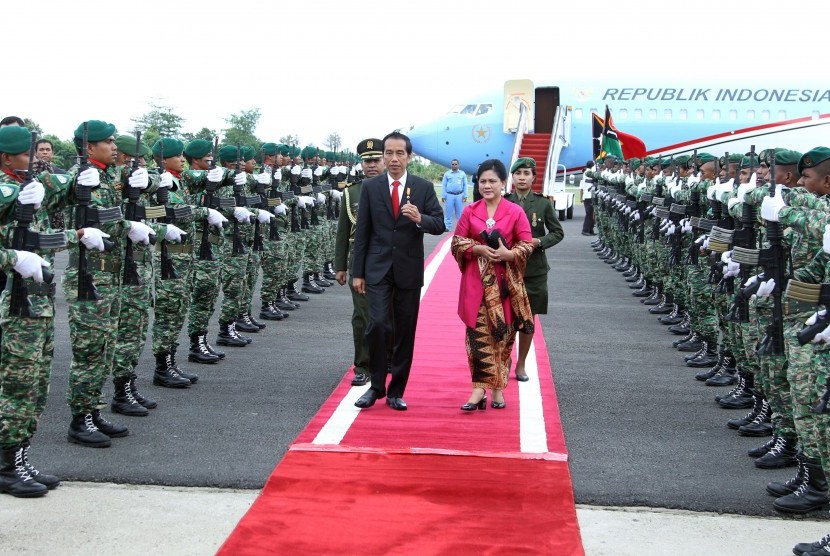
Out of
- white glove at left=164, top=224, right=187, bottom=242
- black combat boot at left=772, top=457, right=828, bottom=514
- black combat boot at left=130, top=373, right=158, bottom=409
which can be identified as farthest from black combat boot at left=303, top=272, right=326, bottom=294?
black combat boot at left=772, top=457, right=828, bottom=514

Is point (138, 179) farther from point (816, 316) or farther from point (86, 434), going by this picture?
point (816, 316)

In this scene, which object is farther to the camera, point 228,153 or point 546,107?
point 546,107

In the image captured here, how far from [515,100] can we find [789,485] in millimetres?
24425

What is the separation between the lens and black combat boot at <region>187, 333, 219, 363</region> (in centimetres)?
923

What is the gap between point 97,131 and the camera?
675 cm

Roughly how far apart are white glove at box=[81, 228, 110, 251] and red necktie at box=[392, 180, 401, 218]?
2.21 metres

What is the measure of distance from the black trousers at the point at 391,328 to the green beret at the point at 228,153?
11.2 feet

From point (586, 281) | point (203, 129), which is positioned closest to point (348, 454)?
point (586, 281)

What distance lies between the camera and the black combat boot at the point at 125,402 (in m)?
7.33

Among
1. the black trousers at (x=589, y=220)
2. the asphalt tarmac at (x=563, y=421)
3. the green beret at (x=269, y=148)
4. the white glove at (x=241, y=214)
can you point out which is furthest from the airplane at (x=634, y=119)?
the white glove at (x=241, y=214)

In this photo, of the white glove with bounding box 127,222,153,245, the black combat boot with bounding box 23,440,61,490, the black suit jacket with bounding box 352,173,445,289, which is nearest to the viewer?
the black combat boot with bounding box 23,440,61,490

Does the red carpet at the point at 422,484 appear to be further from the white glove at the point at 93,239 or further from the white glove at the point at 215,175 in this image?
the white glove at the point at 215,175

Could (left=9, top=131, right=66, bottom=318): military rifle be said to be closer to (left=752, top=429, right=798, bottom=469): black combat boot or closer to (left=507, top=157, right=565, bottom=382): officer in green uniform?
Result: (left=507, top=157, right=565, bottom=382): officer in green uniform

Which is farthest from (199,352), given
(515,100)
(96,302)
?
(515,100)
